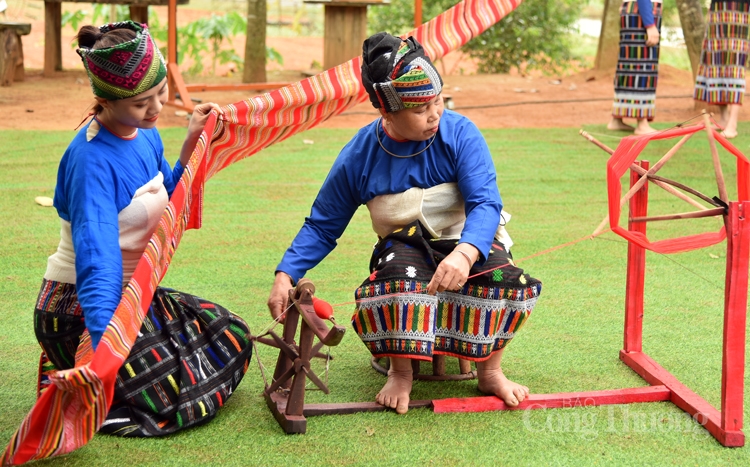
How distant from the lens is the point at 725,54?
672cm

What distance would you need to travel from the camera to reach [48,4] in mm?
8609

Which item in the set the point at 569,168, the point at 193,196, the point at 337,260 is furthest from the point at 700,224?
the point at 193,196

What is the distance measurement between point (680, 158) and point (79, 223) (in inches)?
200

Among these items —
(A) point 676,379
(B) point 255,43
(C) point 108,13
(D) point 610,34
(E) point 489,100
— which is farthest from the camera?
(C) point 108,13

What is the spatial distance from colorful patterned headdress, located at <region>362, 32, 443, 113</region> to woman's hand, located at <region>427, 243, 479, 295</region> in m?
0.44

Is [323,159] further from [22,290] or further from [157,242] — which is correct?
[157,242]

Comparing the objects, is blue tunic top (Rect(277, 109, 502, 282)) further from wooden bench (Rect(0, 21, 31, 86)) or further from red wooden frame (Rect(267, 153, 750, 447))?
wooden bench (Rect(0, 21, 31, 86))

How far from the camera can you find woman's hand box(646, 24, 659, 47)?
6.67 metres

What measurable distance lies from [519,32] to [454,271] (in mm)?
10626

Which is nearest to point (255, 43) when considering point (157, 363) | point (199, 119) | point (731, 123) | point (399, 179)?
point (731, 123)

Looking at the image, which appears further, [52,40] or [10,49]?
[52,40]

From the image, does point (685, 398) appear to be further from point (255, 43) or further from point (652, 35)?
point (255, 43)

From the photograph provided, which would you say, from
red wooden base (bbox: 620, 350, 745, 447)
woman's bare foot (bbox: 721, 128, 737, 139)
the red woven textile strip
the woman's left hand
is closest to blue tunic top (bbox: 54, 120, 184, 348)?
the woman's left hand

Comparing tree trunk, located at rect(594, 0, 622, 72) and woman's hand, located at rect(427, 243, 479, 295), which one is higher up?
tree trunk, located at rect(594, 0, 622, 72)
